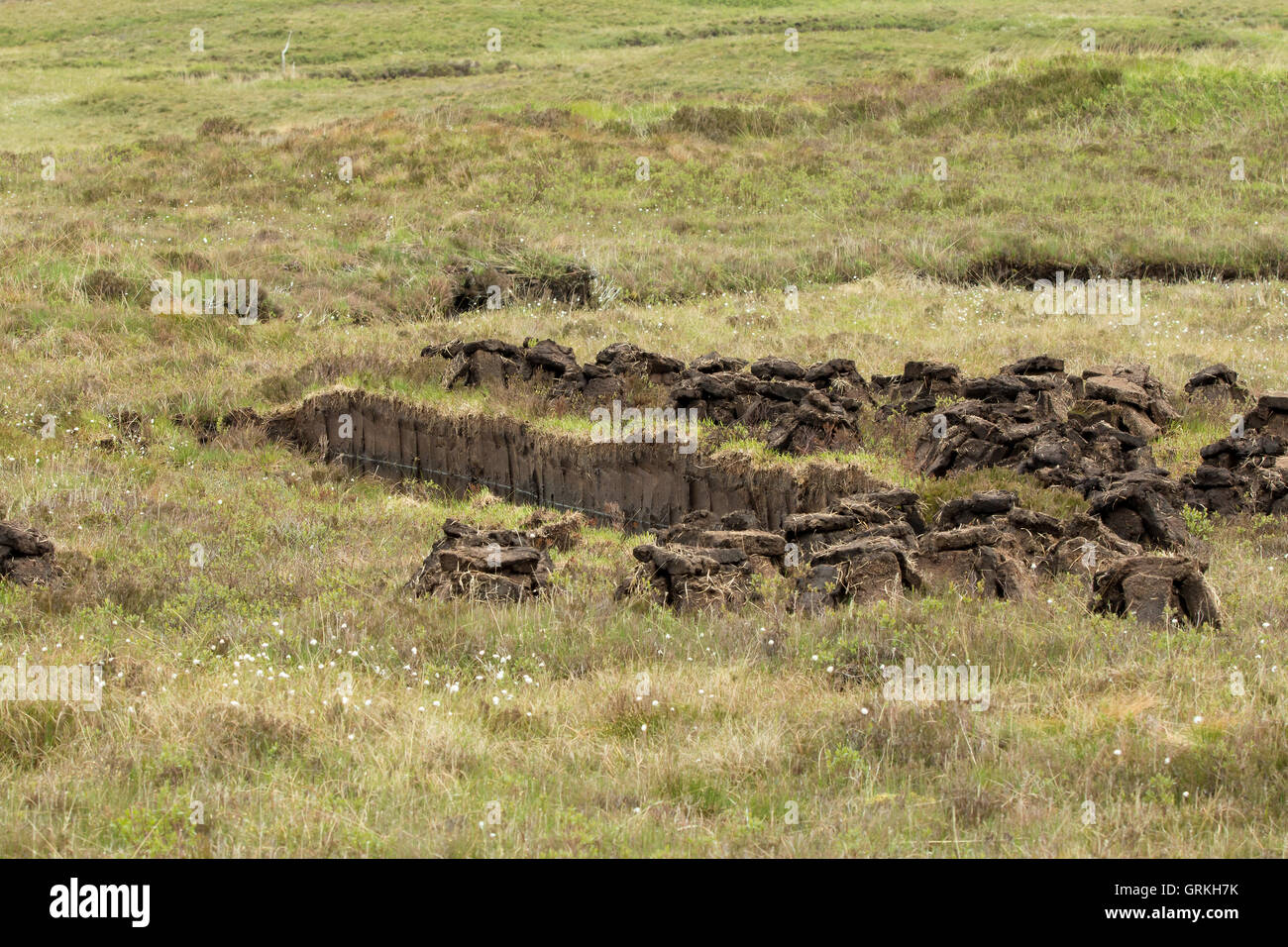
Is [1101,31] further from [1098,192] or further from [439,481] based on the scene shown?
[439,481]

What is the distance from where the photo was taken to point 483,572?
8.47 m

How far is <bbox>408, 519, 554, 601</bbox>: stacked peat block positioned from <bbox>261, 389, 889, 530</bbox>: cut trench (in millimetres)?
3202

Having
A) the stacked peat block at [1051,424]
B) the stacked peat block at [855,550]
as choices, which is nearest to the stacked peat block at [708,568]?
the stacked peat block at [855,550]

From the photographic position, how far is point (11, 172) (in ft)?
92.1

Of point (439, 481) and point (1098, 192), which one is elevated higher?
point (1098, 192)

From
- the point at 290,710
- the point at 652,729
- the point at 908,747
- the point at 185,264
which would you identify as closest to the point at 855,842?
the point at 908,747

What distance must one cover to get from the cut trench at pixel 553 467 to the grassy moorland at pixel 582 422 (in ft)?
1.66

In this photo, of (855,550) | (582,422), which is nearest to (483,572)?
(855,550)

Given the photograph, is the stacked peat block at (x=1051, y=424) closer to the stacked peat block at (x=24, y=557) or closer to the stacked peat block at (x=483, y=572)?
the stacked peat block at (x=483, y=572)

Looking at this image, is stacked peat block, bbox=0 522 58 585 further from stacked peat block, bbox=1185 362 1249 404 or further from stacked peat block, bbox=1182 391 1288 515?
stacked peat block, bbox=1185 362 1249 404

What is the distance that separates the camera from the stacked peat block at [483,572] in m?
8.27

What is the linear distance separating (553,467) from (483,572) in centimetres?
453

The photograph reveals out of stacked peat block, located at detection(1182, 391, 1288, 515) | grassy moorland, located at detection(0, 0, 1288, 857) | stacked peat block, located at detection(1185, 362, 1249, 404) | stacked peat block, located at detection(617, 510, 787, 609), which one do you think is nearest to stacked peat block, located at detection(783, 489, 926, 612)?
stacked peat block, located at detection(617, 510, 787, 609)
